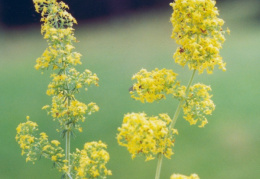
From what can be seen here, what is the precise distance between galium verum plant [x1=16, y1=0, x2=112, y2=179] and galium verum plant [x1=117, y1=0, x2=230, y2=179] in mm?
360

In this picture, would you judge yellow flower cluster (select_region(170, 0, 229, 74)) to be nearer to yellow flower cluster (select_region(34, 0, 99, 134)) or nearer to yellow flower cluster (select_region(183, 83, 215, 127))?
yellow flower cluster (select_region(183, 83, 215, 127))

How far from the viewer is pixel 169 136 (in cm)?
241

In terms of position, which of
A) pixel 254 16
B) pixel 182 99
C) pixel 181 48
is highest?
pixel 254 16

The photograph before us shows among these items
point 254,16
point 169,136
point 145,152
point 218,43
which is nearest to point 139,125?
point 145,152

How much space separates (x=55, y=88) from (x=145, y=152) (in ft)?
2.82


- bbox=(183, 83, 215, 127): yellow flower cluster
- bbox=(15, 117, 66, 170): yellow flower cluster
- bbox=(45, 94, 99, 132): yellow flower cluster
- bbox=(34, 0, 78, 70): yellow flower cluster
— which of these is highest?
bbox=(34, 0, 78, 70): yellow flower cluster

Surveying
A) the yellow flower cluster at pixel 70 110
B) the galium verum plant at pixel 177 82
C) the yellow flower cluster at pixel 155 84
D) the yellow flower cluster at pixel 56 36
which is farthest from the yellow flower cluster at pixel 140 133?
the yellow flower cluster at pixel 56 36

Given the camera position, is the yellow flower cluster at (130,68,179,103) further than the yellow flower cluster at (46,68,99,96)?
No

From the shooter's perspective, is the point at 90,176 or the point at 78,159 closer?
the point at 90,176

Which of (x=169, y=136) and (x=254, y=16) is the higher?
(x=254, y=16)

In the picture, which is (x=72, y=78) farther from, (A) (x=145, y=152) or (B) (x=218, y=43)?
(B) (x=218, y=43)

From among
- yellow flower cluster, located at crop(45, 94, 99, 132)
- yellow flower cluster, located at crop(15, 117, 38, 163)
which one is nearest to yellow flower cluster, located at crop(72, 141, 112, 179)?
yellow flower cluster, located at crop(45, 94, 99, 132)

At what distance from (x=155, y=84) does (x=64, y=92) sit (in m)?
0.71

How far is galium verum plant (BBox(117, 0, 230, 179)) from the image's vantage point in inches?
85.1
